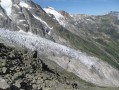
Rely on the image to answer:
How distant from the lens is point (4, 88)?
3238cm

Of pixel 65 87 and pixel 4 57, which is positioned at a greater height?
pixel 4 57

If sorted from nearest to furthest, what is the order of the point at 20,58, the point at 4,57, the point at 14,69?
the point at 14,69 < the point at 4,57 < the point at 20,58

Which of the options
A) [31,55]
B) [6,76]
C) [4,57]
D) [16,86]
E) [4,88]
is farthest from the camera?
[31,55]

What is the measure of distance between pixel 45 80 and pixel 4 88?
42.6 ft

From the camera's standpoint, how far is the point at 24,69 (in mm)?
45688

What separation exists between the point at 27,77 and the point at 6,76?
466 cm

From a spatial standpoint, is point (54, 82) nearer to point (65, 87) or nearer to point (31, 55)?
point (65, 87)

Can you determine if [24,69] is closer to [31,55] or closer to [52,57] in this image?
[31,55]

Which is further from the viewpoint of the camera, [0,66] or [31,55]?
[31,55]

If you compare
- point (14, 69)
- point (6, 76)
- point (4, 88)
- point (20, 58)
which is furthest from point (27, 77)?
point (4, 88)

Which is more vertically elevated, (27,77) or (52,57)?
(27,77)

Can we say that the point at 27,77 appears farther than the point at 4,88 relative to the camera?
Yes

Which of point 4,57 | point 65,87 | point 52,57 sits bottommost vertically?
point 52,57

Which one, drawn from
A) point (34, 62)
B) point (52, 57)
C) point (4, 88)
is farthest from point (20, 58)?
point (52, 57)
